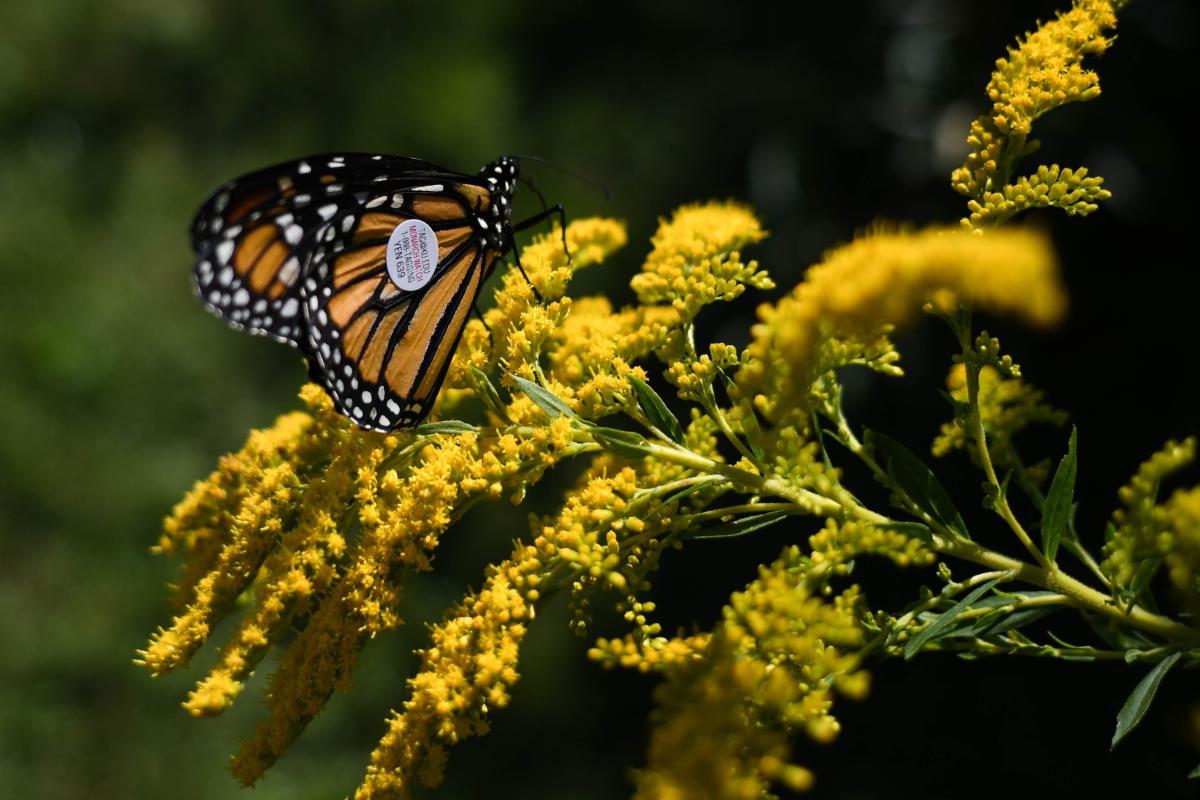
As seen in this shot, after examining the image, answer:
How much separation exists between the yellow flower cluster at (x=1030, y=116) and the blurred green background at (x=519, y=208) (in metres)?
1.80

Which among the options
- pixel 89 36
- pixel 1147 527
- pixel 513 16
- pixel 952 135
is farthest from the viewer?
pixel 89 36

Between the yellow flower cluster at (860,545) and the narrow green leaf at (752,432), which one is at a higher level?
the narrow green leaf at (752,432)

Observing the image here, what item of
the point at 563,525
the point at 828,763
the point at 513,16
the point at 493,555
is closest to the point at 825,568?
the point at 563,525

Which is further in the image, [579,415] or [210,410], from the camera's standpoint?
[210,410]

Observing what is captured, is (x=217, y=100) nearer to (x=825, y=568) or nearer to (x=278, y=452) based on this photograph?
(x=278, y=452)

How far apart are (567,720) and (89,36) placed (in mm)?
6203

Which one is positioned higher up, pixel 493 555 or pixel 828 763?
pixel 493 555

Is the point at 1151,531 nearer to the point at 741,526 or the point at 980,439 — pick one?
the point at 980,439

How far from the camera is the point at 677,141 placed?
6.20m

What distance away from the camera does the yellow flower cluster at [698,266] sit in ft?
7.48

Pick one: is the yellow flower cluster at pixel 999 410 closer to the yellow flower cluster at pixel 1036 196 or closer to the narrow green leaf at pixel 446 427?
the yellow flower cluster at pixel 1036 196

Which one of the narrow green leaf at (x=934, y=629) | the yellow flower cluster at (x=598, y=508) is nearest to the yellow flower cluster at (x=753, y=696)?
the yellow flower cluster at (x=598, y=508)

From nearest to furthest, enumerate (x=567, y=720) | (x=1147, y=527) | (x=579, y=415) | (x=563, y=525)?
(x=1147, y=527), (x=563, y=525), (x=579, y=415), (x=567, y=720)

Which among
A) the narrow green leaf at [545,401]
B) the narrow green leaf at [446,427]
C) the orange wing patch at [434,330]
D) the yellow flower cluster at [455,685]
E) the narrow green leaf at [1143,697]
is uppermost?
the orange wing patch at [434,330]
